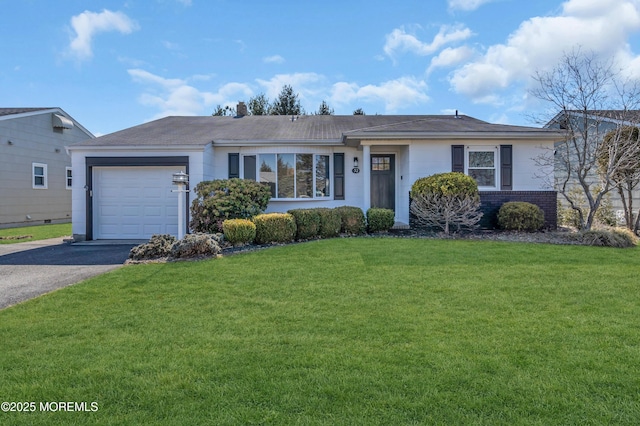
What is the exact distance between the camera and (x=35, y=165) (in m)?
17.3

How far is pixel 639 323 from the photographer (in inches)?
152

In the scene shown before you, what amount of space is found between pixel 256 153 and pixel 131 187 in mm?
3947

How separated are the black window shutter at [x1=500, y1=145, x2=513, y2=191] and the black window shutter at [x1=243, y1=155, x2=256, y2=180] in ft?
25.4

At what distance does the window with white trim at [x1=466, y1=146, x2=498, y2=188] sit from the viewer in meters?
11.7

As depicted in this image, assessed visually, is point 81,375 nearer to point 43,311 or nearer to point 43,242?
point 43,311

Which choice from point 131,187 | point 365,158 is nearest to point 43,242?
point 131,187

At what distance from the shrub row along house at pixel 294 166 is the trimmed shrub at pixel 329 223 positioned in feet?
5.50

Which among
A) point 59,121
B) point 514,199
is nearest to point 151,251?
point 514,199

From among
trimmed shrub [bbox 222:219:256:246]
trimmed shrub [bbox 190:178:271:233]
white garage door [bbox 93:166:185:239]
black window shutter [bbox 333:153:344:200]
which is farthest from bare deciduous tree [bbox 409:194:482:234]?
white garage door [bbox 93:166:185:239]

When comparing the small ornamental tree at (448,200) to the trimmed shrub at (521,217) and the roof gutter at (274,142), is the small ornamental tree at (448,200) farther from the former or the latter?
the roof gutter at (274,142)

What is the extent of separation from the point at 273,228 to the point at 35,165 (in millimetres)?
14618

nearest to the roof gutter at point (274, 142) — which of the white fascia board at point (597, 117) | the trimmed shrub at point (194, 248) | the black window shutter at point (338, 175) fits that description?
the black window shutter at point (338, 175)

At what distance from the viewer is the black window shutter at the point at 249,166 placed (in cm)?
1225

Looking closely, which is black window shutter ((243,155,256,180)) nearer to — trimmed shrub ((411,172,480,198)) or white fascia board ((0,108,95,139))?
trimmed shrub ((411,172,480,198))
